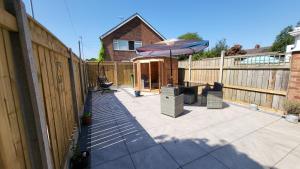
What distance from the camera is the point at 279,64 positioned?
168 inches

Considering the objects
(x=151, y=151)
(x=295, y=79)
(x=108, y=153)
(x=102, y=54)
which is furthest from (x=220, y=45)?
(x=108, y=153)

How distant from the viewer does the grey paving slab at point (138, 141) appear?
2748 millimetres

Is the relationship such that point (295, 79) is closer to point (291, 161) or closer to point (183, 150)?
point (291, 161)

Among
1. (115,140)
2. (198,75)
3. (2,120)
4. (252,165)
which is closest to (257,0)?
(198,75)

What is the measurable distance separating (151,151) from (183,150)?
611 millimetres

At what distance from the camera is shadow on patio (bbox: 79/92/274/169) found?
2.26 metres

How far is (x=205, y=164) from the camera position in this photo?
2258 millimetres

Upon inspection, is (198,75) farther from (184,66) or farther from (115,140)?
(115,140)

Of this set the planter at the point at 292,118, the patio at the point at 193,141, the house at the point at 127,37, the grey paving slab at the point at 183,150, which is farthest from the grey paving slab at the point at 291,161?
the house at the point at 127,37

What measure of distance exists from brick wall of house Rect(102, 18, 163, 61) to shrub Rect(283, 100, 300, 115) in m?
11.8

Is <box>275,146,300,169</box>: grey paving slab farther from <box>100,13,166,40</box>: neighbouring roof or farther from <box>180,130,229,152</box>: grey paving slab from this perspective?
<box>100,13,166,40</box>: neighbouring roof

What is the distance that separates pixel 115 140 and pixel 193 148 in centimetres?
165

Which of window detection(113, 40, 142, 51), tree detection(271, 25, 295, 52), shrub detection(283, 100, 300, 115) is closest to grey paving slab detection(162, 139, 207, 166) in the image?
shrub detection(283, 100, 300, 115)

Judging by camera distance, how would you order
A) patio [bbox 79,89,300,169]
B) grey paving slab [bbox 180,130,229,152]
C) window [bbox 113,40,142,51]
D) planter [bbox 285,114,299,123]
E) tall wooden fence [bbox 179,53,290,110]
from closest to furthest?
patio [bbox 79,89,300,169] → grey paving slab [bbox 180,130,229,152] → planter [bbox 285,114,299,123] → tall wooden fence [bbox 179,53,290,110] → window [bbox 113,40,142,51]
